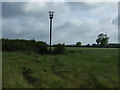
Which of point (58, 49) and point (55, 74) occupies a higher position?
point (58, 49)

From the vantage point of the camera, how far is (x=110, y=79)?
58.1 ft

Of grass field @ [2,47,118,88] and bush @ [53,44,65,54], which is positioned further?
Answer: bush @ [53,44,65,54]

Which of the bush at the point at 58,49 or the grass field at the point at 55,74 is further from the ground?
the bush at the point at 58,49

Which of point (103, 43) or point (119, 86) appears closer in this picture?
point (119, 86)

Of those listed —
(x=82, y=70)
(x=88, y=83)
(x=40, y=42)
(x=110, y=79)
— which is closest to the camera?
(x=88, y=83)

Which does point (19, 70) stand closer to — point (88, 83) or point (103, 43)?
point (88, 83)

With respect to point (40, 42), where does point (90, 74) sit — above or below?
below

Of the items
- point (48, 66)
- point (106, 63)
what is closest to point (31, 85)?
point (48, 66)

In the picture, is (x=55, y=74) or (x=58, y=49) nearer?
(x=55, y=74)

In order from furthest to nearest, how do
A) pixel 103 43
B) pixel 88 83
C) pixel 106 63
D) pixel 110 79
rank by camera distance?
pixel 103 43, pixel 106 63, pixel 110 79, pixel 88 83

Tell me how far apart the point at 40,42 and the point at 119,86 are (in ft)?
49.5

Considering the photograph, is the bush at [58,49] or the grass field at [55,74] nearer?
the grass field at [55,74]

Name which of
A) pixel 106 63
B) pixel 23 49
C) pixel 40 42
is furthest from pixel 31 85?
pixel 40 42

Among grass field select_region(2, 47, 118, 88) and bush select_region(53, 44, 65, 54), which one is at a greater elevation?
bush select_region(53, 44, 65, 54)
